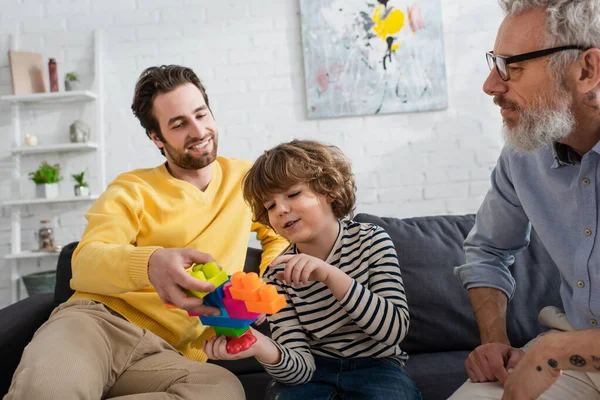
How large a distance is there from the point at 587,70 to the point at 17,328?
173 cm

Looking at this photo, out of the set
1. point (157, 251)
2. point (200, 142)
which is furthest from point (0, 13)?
point (157, 251)

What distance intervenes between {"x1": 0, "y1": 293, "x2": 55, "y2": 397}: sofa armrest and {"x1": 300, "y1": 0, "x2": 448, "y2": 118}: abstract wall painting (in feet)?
7.81

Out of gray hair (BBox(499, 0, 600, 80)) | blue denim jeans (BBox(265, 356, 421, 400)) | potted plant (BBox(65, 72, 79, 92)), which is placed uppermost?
potted plant (BBox(65, 72, 79, 92))

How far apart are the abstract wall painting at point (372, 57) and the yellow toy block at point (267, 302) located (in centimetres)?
293

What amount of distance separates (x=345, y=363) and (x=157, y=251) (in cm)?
55

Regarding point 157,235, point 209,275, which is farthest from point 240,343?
point 157,235

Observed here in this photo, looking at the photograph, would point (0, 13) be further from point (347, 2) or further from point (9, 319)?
point (9, 319)

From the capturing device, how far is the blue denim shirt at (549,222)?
1255 millimetres

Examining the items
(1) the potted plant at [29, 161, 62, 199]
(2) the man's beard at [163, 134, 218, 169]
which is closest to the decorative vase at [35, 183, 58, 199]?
(1) the potted plant at [29, 161, 62, 199]

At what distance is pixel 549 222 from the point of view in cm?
136

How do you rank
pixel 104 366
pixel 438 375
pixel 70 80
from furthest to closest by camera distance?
pixel 70 80 < pixel 438 375 < pixel 104 366

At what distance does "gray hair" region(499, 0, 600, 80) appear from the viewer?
121cm

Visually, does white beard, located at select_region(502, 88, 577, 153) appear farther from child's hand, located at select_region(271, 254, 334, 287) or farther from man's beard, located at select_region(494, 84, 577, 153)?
child's hand, located at select_region(271, 254, 334, 287)

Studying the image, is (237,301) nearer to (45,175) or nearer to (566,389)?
(566,389)
